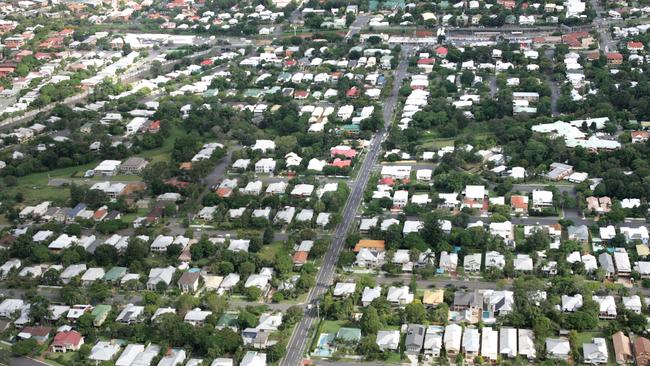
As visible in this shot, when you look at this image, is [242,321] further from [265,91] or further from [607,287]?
[265,91]

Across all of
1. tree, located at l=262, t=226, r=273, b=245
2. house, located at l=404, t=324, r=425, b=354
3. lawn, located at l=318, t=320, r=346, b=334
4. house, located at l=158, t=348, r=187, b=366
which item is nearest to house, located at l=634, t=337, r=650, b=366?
house, located at l=404, t=324, r=425, b=354

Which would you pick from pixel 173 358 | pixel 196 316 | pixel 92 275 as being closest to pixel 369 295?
pixel 196 316

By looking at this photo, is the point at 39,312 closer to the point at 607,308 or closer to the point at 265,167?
the point at 265,167

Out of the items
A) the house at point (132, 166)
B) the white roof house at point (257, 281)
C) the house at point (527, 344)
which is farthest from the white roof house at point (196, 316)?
the house at point (132, 166)

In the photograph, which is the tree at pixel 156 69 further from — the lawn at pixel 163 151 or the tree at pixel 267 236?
the tree at pixel 267 236

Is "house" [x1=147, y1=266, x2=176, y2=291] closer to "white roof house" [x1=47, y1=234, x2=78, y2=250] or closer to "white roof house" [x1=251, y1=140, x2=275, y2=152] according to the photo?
"white roof house" [x1=47, y1=234, x2=78, y2=250]

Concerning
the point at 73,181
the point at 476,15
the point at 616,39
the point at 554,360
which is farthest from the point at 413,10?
the point at 554,360
